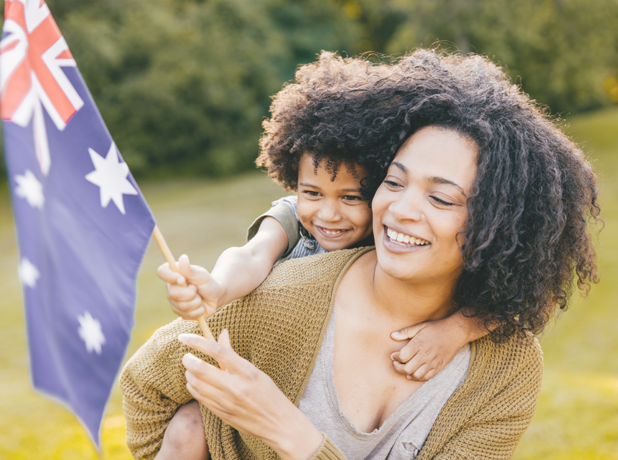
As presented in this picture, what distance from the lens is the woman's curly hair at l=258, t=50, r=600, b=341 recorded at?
6.63ft

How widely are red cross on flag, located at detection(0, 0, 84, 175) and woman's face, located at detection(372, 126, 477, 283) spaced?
1.01 m

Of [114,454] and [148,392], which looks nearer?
[148,392]

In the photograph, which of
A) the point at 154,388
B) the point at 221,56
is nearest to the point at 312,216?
the point at 154,388

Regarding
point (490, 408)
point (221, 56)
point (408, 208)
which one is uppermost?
point (221, 56)

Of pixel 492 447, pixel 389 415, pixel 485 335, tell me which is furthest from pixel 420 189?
pixel 492 447

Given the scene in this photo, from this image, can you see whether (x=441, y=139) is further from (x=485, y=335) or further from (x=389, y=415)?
(x=389, y=415)

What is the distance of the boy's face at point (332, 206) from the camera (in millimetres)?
2568

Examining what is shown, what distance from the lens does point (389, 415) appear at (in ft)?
7.20

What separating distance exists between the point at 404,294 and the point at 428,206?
37 centimetres

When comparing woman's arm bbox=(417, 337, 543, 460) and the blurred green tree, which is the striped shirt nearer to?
Result: woman's arm bbox=(417, 337, 543, 460)

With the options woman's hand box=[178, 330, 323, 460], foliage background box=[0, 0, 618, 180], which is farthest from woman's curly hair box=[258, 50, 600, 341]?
foliage background box=[0, 0, 618, 180]

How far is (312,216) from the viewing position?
2.71m

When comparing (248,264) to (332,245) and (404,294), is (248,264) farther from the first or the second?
(332,245)

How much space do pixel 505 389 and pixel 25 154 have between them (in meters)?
1.75
